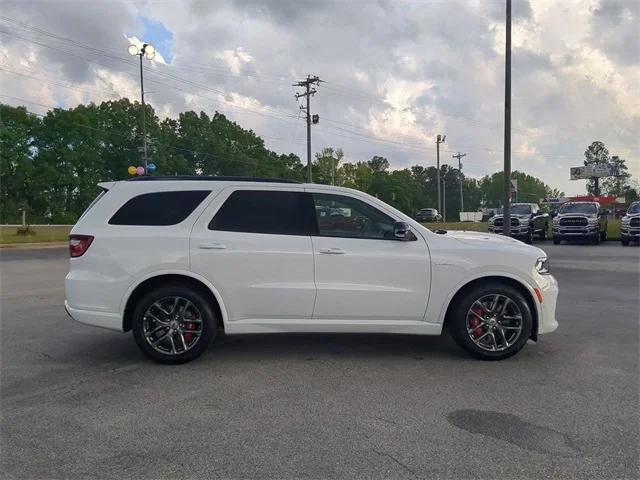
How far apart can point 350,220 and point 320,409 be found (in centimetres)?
200

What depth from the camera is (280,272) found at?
5.39 metres

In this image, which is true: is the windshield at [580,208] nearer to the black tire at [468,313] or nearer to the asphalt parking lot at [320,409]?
the asphalt parking lot at [320,409]

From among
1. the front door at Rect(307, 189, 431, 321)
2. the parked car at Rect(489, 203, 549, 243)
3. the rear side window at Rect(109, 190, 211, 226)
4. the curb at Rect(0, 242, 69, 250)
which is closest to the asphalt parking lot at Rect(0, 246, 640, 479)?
the front door at Rect(307, 189, 431, 321)

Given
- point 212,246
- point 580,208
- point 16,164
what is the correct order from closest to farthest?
1. point 212,246
2. point 580,208
3. point 16,164

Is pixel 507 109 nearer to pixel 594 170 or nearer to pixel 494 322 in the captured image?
pixel 494 322

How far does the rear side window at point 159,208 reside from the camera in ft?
18.0

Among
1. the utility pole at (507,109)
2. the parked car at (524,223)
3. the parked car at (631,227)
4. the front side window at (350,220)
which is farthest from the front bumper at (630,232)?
the front side window at (350,220)

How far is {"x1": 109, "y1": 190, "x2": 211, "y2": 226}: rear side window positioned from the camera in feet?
18.0

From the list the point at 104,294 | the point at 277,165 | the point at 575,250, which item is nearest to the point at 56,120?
the point at 277,165

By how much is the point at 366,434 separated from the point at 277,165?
3122 inches

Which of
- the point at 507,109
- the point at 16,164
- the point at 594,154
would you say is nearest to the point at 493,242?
the point at 507,109

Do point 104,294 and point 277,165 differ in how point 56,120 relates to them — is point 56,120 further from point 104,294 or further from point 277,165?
→ point 104,294

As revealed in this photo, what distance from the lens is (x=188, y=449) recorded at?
3594 mm

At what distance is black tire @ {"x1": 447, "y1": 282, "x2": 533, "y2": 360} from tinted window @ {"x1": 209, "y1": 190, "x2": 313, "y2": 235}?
1.71m
